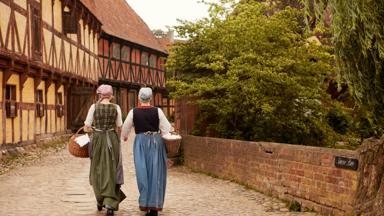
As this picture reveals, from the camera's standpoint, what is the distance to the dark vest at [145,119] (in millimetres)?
7070

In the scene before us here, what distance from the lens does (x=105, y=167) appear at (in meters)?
6.99

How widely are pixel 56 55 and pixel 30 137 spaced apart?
3.75 m

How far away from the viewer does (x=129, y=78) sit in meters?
35.0

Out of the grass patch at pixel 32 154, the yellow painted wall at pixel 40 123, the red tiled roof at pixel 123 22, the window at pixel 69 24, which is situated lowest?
the grass patch at pixel 32 154

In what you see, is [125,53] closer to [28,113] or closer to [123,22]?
[123,22]

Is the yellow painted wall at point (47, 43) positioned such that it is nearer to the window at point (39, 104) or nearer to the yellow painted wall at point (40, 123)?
the yellow painted wall at point (40, 123)

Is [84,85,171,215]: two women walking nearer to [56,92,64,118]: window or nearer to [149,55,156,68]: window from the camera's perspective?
[56,92,64,118]: window

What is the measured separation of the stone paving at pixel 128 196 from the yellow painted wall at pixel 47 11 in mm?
7992

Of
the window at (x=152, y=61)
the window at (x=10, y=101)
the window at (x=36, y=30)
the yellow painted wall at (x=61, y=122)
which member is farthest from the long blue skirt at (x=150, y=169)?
the window at (x=152, y=61)

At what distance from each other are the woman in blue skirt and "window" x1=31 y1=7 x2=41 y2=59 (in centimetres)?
1107

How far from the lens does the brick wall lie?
6.78 m

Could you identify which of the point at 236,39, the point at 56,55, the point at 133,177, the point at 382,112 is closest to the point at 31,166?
the point at 133,177

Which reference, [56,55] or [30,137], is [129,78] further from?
[30,137]

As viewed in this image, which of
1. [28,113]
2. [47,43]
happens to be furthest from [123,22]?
[28,113]
